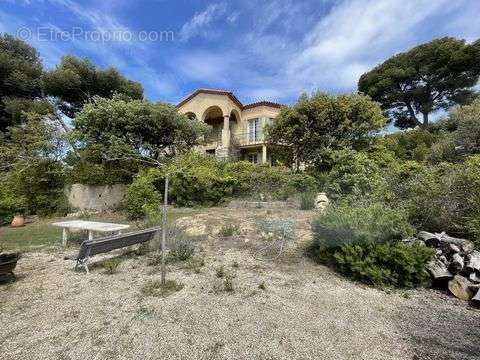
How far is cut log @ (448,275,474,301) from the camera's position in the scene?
4.40m

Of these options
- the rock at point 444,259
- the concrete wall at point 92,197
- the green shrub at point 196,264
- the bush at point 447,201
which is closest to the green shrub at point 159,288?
the green shrub at point 196,264

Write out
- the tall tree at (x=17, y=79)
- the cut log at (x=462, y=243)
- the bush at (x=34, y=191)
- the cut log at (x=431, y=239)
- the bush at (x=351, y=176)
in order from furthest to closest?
the tall tree at (x=17, y=79) < the bush at (x=34, y=191) < the bush at (x=351, y=176) < the cut log at (x=431, y=239) < the cut log at (x=462, y=243)

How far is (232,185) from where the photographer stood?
14.1 metres

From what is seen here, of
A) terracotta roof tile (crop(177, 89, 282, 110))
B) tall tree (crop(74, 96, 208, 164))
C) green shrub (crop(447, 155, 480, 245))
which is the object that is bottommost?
green shrub (crop(447, 155, 480, 245))

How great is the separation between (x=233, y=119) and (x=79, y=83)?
12.6 metres

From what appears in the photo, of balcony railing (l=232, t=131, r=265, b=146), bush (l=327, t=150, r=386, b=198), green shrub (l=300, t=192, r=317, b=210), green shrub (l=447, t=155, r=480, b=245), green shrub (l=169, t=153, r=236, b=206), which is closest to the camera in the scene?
green shrub (l=447, t=155, r=480, b=245)

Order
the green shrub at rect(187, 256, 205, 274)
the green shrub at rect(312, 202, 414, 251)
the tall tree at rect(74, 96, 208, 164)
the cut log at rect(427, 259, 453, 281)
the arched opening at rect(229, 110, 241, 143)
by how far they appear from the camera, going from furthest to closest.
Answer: the arched opening at rect(229, 110, 241, 143), the tall tree at rect(74, 96, 208, 164), the green shrub at rect(187, 256, 205, 274), the green shrub at rect(312, 202, 414, 251), the cut log at rect(427, 259, 453, 281)

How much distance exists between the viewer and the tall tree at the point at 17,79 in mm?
19453

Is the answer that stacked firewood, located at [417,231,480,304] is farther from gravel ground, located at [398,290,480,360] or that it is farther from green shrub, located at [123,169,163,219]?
green shrub, located at [123,169,163,219]

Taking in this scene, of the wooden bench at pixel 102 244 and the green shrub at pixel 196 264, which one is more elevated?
the wooden bench at pixel 102 244

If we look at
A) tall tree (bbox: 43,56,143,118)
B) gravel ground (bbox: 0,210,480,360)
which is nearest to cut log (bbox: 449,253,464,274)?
gravel ground (bbox: 0,210,480,360)

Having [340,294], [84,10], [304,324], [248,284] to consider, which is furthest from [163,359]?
[84,10]

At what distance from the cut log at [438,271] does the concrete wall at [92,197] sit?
14.3 m

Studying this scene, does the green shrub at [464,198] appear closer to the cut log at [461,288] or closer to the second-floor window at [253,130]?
the cut log at [461,288]
